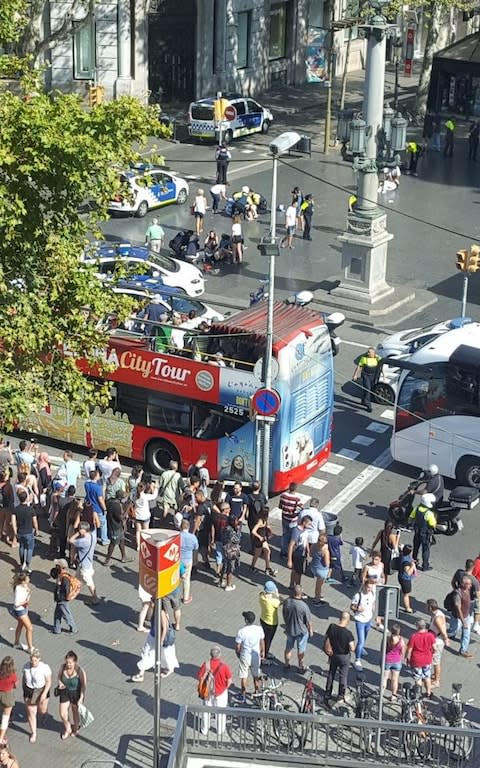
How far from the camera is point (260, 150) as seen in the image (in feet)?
159

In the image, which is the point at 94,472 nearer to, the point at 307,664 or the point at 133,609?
the point at 133,609

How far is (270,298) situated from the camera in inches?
865

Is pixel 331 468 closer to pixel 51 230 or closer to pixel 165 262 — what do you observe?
pixel 51 230

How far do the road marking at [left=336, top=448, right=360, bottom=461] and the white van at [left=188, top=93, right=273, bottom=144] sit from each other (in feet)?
75.2

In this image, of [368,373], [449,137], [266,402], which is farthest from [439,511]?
[449,137]

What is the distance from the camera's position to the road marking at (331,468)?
24969 millimetres

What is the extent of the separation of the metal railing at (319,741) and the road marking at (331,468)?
9.14 meters

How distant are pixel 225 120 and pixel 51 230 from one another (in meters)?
30.3

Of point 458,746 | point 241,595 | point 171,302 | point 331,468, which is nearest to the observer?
point 458,746

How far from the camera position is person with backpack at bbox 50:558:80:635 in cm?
1869

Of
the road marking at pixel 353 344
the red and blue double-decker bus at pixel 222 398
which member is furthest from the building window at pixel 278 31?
the red and blue double-decker bus at pixel 222 398

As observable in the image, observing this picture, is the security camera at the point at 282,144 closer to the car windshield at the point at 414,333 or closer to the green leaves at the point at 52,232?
the green leaves at the point at 52,232

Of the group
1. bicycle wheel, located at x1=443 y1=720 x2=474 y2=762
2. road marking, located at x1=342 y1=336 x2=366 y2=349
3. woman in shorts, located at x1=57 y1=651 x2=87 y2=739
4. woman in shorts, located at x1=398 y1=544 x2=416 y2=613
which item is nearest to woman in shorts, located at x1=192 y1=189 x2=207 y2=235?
road marking, located at x1=342 y1=336 x2=366 y2=349

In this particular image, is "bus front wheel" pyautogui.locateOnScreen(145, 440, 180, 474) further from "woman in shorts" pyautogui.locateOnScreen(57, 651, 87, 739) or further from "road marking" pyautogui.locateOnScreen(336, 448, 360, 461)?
"woman in shorts" pyautogui.locateOnScreen(57, 651, 87, 739)
